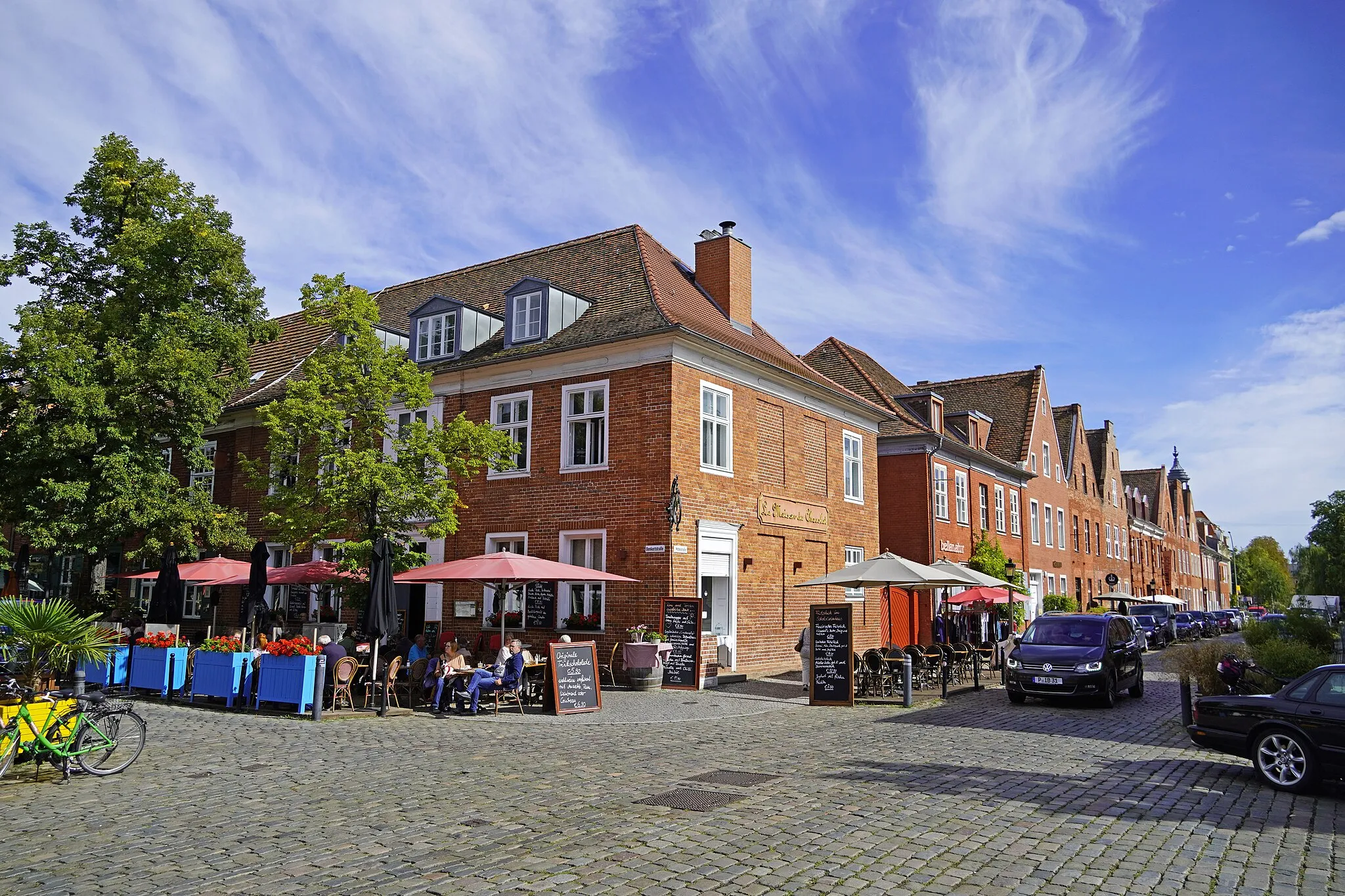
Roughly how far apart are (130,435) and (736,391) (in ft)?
45.1

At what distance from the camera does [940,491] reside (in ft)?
109

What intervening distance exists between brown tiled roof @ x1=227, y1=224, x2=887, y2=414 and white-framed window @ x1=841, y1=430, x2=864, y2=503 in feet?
3.50

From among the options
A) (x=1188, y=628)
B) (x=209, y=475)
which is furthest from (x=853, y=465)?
(x=1188, y=628)

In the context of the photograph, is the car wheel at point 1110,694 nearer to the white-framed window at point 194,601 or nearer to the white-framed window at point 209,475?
the white-framed window at point 194,601

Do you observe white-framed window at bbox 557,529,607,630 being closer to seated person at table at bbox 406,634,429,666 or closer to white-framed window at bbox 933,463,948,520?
seated person at table at bbox 406,634,429,666

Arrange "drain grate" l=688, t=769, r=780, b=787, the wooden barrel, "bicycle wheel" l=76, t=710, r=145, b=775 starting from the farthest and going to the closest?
the wooden barrel → "bicycle wheel" l=76, t=710, r=145, b=775 → "drain grate" l=688, t=769, r=780, b=787

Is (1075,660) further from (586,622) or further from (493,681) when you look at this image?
(493,681)

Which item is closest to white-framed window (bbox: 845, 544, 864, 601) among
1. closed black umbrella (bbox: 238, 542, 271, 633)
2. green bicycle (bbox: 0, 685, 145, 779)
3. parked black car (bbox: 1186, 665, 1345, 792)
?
closed black umbrella (bbox: 238, 542, 271, 633)

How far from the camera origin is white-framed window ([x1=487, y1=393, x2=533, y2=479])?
2222cm

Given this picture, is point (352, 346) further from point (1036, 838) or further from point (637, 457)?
point (1036, 838)

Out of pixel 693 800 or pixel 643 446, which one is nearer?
pixel 693 800

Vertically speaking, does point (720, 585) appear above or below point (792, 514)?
below

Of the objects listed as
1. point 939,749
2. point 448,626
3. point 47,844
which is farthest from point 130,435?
point 939,749

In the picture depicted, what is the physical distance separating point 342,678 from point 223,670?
84.9 inches
